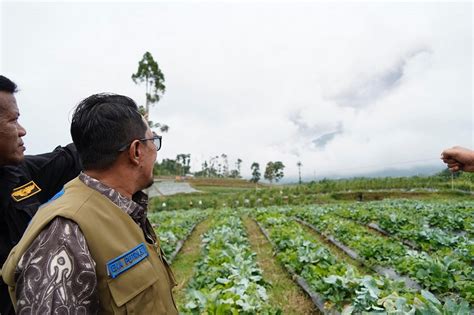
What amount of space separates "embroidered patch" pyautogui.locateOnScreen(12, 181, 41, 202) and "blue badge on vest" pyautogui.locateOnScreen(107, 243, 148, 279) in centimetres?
144

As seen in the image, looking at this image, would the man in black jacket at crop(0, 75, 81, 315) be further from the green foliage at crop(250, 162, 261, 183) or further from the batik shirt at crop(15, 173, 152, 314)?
the green foliage at crop(250, 162, 261, 183)

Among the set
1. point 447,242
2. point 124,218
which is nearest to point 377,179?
point 447,242

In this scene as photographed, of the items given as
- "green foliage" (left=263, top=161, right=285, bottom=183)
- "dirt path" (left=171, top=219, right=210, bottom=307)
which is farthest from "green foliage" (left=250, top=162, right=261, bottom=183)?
"dirt path" (left=171, top=219, right=210, bottom=307)

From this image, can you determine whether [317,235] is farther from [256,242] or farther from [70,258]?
[70,258]

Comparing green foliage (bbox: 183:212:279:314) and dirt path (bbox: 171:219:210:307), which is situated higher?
green foliage (bbox: 183:212:279:314)

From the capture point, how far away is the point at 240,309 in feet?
10.9

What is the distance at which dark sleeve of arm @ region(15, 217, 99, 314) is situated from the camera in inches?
45.1

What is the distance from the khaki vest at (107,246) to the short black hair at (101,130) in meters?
0.15

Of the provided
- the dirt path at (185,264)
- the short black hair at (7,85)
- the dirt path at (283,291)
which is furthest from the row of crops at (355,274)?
the short black hair at (7,85)

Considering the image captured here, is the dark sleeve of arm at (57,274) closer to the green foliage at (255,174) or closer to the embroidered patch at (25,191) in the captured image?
the embroidered patch at (25,191)

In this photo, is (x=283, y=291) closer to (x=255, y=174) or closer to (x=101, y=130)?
(x=101, y=130)

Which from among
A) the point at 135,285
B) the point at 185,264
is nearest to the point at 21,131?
the point at 135,285

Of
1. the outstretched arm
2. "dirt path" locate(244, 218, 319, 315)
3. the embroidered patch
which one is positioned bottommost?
"dirt path" locate(244, 218, 319, 315)

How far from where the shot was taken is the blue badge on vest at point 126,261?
128 cm
